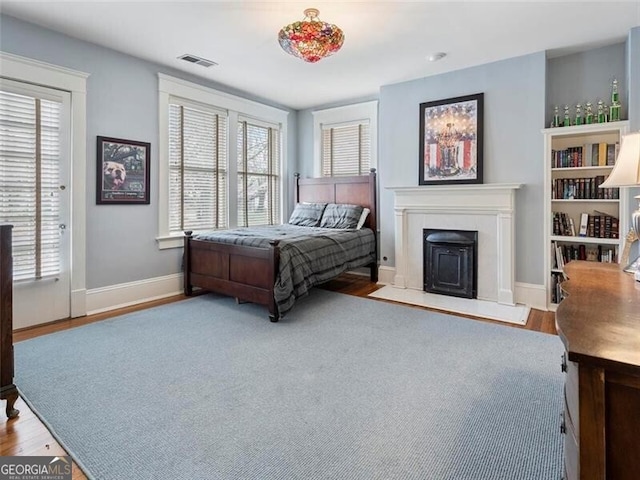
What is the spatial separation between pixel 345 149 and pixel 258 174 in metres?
1.40

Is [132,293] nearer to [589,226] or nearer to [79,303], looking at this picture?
[79,303]

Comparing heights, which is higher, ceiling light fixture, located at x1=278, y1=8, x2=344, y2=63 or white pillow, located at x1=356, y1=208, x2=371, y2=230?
ceiling light fixture, located at x1=278, y1=8, x2=344, y2=63

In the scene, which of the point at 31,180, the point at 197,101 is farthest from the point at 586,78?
the point at 31,180

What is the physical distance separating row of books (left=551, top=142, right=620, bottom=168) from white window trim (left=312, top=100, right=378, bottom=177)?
88.2 inches

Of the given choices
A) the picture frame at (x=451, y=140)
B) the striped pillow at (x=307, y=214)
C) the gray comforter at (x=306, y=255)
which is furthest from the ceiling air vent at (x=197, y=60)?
the picture frame at (x=451, y=140)

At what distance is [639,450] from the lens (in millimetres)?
785

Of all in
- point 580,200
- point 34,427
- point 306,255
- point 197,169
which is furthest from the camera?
point 197,169

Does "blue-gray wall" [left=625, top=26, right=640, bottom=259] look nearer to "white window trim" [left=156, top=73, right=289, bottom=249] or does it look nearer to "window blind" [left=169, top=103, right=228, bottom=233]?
"white window trim" [left=156, top=73, right=289, bottom=249]

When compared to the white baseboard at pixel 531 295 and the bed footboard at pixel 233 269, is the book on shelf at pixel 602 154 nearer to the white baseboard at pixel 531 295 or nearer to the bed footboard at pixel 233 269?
the white baseboard at pixel 531 295

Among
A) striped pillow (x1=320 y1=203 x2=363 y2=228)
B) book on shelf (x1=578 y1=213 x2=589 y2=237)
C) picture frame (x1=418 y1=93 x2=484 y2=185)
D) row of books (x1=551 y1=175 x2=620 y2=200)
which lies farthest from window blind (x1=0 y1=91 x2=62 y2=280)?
book on shelf (x1=578 y1=213 x2=589 y2=237)

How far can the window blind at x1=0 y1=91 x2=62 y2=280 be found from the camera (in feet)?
9.89

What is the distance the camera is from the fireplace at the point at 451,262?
4.08 m

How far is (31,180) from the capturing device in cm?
316

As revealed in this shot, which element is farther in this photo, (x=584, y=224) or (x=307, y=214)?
(x=307, y=214)
